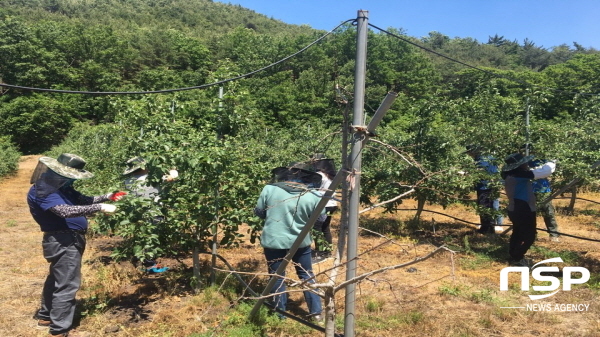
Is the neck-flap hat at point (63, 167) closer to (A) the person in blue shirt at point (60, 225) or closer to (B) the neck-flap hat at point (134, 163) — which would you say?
(A) the person in blue shirt at point (60, 225)

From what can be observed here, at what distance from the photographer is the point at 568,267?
5758 millimetres

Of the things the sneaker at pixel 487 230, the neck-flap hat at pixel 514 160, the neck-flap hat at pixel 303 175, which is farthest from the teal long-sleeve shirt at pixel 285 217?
the sneaker at pixel 487 230

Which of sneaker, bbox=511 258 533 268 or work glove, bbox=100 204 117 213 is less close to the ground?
work glove, bbox=100 204 117 213

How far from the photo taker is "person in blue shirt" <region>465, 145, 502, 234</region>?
A: 6.87m

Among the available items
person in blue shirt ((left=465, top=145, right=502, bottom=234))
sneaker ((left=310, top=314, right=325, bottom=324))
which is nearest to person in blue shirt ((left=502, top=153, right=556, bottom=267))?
person in blue shirt ((left=465, top=145, right=502, bottom=234))

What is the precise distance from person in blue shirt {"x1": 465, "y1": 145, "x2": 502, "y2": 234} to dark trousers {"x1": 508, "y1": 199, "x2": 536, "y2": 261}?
0.67 m

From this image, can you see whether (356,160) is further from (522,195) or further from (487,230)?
(487,230)

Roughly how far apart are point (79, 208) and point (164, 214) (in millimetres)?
889

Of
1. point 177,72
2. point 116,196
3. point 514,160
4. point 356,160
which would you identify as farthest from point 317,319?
point 177,72

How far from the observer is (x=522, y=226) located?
19.8 feet

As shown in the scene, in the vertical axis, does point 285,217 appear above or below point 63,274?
above

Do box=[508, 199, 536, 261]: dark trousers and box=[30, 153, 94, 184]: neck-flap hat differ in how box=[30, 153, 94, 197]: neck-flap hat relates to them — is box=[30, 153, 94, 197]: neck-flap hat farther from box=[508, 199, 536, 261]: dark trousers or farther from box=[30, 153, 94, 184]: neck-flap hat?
box=[508, 199, 536, 261]: dark trousers

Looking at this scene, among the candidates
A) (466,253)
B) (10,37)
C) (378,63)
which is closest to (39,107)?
(10,37)

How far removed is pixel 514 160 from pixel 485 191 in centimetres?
209
